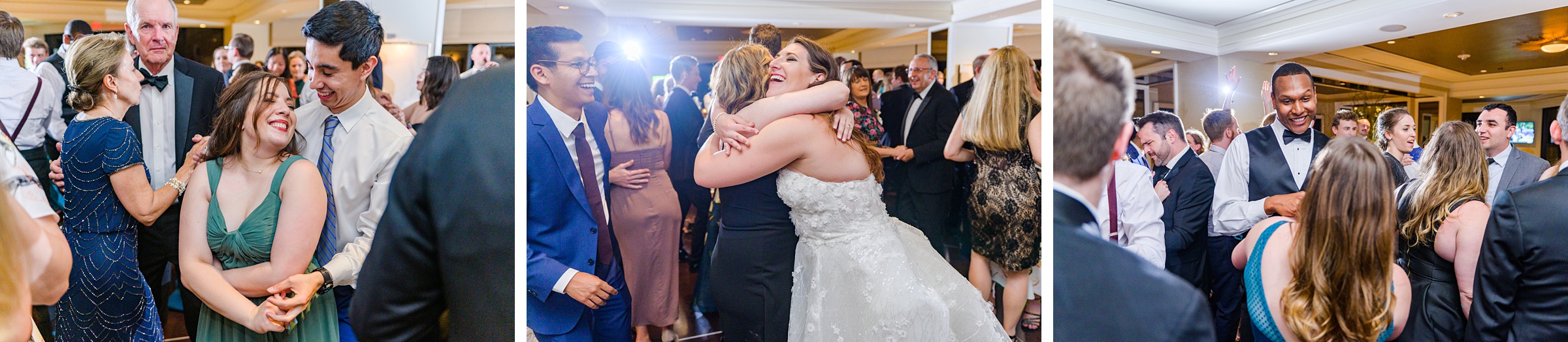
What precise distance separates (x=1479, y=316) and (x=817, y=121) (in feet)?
6.01

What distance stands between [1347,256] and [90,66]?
3075mm

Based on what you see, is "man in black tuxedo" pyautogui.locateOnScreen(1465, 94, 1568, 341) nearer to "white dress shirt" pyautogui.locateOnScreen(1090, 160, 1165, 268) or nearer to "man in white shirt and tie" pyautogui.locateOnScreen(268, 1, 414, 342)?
"white dress shirt" pyautogui.locateOnScreen(1090, 160, 1165, 268)

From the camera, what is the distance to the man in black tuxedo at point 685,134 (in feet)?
6.40

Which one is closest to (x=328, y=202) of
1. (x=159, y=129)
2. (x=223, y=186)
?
(x=223, y=186)

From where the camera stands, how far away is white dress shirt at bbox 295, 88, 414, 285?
1.63 m

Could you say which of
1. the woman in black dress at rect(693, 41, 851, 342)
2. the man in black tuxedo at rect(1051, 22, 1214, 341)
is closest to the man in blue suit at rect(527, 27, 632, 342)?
the woman in black dress at rect(693, 41, 851, 342)

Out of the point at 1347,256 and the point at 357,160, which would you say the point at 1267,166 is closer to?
the point at 1347,256

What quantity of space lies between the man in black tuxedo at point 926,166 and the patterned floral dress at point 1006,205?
0.36ft

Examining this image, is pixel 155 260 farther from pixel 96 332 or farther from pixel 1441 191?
pixel 1441 191

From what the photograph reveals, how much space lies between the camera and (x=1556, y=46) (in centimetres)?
162

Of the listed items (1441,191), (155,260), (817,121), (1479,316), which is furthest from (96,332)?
(1479,316)

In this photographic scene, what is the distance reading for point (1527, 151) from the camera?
5.58 feet

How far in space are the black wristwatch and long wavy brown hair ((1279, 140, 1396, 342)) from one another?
2.44 metres

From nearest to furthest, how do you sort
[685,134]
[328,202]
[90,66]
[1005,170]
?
[90,66] → [328,202] → [685,134] → [1005,170]
